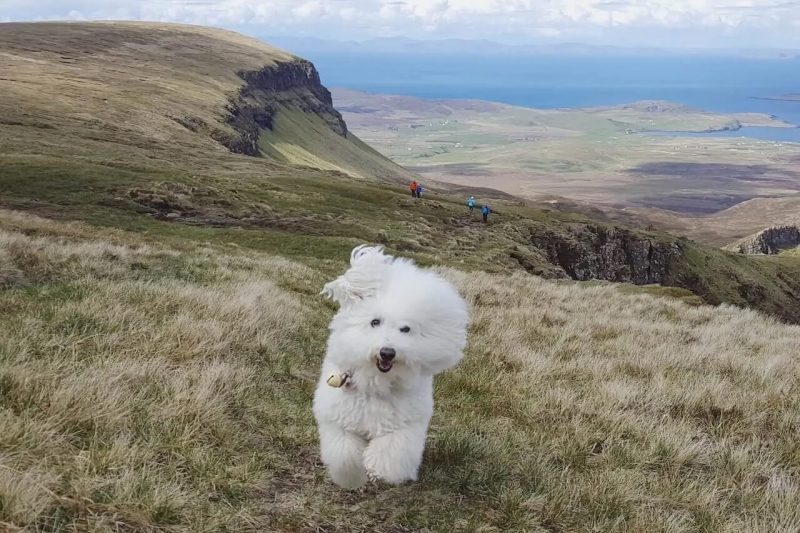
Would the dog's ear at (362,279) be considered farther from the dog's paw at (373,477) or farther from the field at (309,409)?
the field at (309,409)

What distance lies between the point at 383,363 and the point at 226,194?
4261cm

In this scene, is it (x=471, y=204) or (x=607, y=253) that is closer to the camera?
(x=471, y=204)

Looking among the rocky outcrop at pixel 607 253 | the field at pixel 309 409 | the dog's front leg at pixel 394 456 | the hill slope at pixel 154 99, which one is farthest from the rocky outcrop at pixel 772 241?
the dog's front leg at pixel 394 456

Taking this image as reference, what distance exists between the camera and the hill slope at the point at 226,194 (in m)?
37.2

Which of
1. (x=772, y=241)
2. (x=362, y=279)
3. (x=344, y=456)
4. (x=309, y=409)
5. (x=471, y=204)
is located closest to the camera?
(x=344, y=456)

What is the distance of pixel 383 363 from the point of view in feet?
16.1

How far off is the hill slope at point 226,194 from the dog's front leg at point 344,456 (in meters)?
23.3

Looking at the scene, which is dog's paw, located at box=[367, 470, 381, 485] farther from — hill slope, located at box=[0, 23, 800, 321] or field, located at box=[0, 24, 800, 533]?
hill slope, located at box=[0, 23, 800, 321]

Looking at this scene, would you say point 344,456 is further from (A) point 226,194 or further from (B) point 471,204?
(B) point 471,204

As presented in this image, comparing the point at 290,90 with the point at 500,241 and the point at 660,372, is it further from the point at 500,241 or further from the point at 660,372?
the point at 660,372

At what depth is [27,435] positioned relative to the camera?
4.43 metres

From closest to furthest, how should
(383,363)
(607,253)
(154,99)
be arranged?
(383,363)
(607,253)
(154,99)

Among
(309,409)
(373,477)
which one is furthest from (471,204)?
(373,477)

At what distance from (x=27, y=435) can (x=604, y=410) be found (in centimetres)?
605
